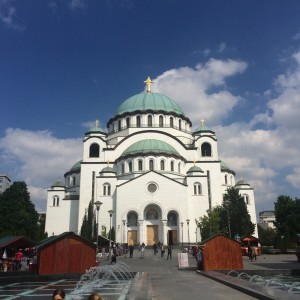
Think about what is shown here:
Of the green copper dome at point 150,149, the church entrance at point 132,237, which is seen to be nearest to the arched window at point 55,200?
the green copper dome at point 150,149

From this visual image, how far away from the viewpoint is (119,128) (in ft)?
178

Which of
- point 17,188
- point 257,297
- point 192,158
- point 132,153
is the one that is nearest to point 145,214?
point 132,153

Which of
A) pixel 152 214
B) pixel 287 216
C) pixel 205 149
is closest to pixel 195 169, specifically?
pixel 205 149

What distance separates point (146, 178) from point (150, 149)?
4.83 meters

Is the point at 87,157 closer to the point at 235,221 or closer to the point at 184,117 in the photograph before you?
the point at 184,117

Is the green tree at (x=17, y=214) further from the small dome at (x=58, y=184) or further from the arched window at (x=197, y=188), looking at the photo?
the arched window at (x=197, y=188)

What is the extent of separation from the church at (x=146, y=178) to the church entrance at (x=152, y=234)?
0.12m

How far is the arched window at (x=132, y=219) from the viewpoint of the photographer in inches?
1698

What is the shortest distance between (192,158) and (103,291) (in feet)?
132

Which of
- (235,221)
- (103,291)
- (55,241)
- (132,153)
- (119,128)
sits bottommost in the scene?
(103,291)

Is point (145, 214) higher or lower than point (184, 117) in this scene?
lower

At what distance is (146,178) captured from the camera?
43.6m

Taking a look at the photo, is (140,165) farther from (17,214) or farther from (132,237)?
(17,214)

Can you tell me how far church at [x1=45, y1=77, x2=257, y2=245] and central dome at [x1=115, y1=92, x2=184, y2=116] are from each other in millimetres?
160
